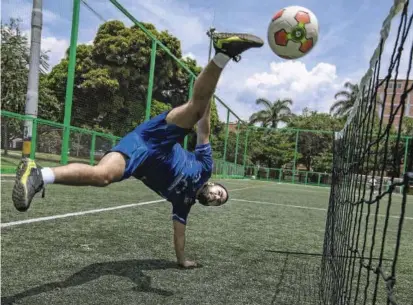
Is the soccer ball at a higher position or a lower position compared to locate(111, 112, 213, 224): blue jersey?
higher

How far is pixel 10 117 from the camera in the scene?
1037cm

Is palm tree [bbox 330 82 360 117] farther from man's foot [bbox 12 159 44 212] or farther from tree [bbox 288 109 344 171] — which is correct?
man's foot [bbox 12 159 44 212]

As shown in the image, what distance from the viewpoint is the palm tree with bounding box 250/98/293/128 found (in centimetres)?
5312

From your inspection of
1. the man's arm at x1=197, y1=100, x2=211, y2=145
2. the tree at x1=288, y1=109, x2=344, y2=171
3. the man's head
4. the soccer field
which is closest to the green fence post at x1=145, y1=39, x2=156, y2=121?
the soccer field

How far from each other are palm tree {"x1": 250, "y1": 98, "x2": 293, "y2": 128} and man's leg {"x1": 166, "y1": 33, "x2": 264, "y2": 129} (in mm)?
50763

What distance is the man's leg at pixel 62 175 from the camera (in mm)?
2365

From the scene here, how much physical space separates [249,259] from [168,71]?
568 inches

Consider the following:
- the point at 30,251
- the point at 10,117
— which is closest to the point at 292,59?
the point at 30,251

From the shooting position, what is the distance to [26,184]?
2.39m

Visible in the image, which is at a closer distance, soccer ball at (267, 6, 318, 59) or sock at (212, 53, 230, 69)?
sock at (212, 53, 230, 69)

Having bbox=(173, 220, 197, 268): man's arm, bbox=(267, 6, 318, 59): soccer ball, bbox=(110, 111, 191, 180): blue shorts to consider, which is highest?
→ bbox=(267, 6, 318, 59): soccer ball

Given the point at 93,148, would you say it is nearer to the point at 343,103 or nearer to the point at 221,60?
the point at 221,60

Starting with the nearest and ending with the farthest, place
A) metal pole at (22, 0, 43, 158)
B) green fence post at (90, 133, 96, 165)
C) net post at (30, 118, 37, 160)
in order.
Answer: metal pole at (22, 0, 43, 158) < net post at (30, 118, 37, 160) < green fence post at (90, 133, 96, 165)

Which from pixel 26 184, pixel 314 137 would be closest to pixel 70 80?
pixel 26 184
